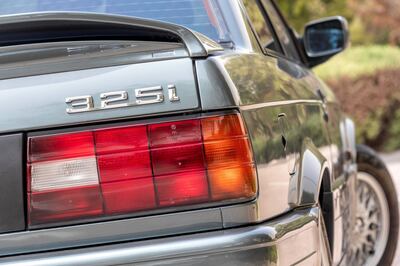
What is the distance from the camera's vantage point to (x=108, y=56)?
9.09 feet

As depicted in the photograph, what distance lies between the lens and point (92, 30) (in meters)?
2.94

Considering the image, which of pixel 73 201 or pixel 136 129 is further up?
pixel 136 129

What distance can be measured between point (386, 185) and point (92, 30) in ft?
9.81

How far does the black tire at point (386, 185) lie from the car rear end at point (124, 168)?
2724 millimetres

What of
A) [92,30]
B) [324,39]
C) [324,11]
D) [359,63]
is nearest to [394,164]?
[359,63]

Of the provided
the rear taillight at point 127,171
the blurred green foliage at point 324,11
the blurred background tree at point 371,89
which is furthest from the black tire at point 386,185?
the blurred green foliage at point 324,11

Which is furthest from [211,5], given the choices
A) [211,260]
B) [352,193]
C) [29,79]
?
[352,193]

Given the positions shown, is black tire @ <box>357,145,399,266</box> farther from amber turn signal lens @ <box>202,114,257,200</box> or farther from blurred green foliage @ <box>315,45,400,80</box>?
blurred green foliage @ <box>315,45,400,80</box>

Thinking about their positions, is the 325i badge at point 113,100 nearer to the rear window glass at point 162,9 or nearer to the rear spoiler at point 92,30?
the rear spoiler at point 92,30

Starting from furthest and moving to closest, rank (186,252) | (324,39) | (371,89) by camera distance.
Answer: (371,89), (324,39), (186,252)

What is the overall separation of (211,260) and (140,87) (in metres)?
0.56

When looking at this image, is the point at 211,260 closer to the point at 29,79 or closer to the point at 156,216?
the point at 156,216

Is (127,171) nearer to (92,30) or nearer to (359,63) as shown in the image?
(92,30)

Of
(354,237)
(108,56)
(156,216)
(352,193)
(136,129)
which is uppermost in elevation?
(108,56)
